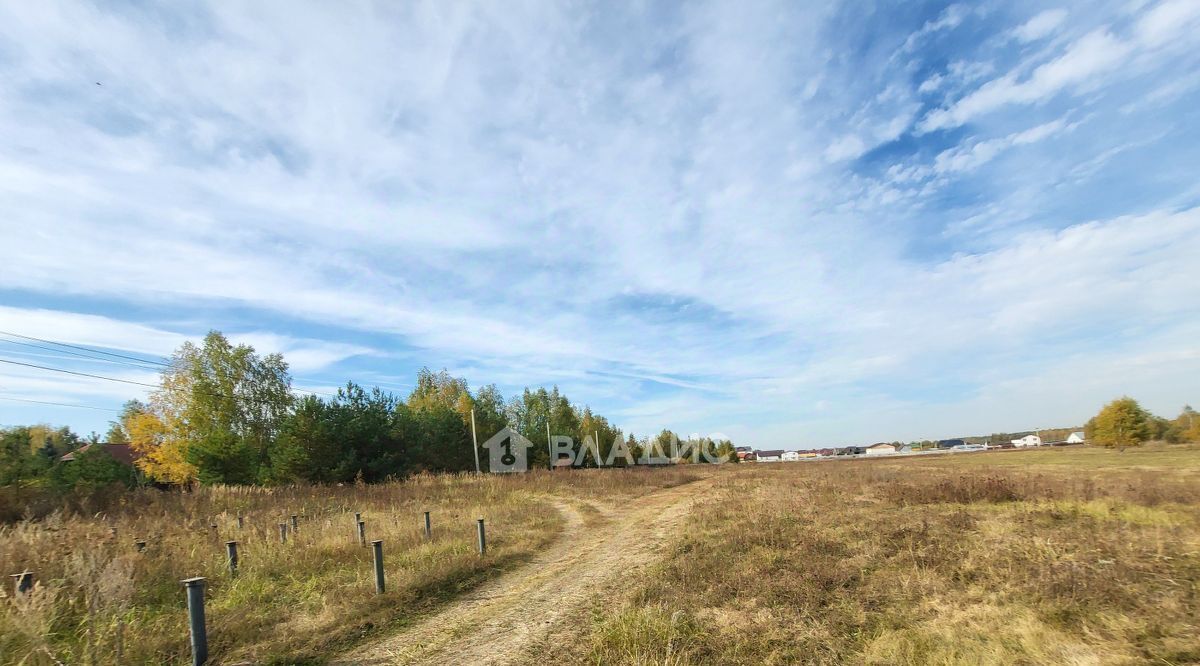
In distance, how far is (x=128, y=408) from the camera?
56188 millimetres

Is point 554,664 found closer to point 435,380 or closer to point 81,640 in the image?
point 81,640

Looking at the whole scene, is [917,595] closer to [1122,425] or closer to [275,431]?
[275,431]

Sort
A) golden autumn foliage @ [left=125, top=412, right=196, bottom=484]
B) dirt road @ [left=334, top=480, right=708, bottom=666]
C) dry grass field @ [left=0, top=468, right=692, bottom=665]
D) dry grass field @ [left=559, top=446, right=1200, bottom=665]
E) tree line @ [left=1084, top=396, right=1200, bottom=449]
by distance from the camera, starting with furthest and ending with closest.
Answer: tree line @ [left=1084, top=396, right=1200, bottom=449], golden autumn foliage @ [left=125, top=412, right=196, bottom=484], dirt road @ [left=334, top=480, right=708, bottom=666], dry grass field @ [left=0, top=468, right=692, bottom=665], dry grass field @ [left=559, top=446, right=1200, bottom=665]

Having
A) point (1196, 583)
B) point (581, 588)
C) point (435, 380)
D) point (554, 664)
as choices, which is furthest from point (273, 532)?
point (435, 380)

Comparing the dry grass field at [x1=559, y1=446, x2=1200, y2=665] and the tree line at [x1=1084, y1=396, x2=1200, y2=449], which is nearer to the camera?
the dry grass field at [x1=559, y1=446, x2=1200, y2=665]

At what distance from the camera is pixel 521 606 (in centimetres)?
784

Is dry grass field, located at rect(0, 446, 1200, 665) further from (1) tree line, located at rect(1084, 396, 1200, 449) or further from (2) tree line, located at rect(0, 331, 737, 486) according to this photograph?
(1) tree line, located at rect(1084, 396, 1200, 449)

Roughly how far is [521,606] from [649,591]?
2.00 metres

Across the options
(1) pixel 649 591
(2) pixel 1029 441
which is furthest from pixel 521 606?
(2) pixel 1029 441

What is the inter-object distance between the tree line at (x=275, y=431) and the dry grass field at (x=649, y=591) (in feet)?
42.7

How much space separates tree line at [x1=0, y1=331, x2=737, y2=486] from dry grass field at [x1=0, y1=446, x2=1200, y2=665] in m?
13.0

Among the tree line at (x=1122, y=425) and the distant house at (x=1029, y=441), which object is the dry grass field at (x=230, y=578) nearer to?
the tree line at (x=1122, y=425)

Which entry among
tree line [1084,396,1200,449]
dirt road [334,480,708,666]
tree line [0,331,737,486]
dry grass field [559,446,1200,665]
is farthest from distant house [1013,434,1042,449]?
dirt road [334,480,708,666]

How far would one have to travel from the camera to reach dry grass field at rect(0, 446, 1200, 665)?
577 cm
